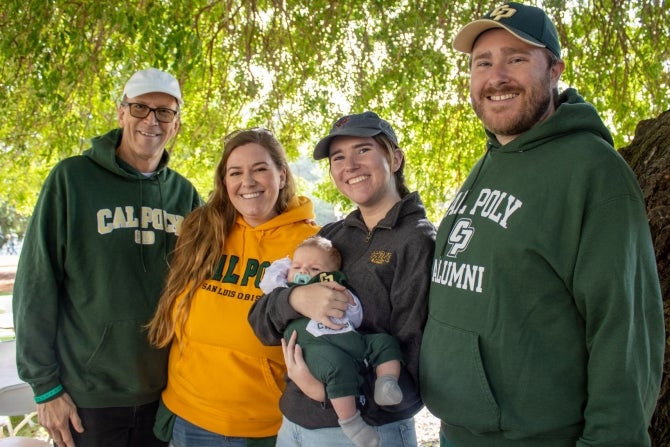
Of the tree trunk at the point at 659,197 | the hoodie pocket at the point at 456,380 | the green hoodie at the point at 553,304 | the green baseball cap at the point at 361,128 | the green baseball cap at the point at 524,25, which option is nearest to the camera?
the green hoodie at the point at 553,304

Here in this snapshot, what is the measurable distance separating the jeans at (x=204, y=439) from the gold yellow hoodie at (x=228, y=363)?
29 millimetres

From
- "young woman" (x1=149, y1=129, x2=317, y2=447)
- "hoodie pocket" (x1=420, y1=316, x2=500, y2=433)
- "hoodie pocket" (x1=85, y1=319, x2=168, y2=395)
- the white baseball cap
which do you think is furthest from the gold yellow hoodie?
the white baseball cap

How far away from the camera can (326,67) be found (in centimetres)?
555

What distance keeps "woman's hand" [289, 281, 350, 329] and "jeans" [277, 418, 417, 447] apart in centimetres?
36

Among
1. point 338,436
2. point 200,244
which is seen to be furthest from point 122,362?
point 338,436

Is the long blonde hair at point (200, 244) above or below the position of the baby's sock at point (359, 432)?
above

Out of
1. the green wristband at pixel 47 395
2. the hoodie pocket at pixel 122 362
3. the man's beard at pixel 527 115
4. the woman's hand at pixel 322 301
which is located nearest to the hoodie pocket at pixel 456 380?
the woman's hand at pixel 322 301

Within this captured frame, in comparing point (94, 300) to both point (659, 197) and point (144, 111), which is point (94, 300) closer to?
point (144, 111)

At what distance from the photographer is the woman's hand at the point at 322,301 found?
1917 mm

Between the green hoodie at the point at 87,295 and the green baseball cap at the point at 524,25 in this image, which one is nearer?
the green baseball cap at the point at 524,25

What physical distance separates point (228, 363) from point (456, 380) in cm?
98

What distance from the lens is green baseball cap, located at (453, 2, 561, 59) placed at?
1745mm

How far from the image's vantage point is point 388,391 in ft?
5.90

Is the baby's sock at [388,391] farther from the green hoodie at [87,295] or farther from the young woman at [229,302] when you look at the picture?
the green hoodie at [87,295]
